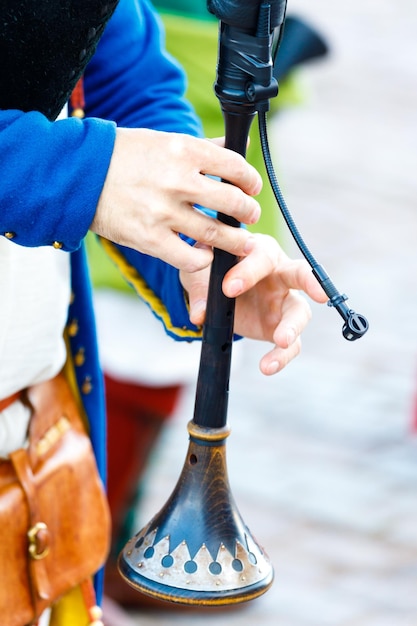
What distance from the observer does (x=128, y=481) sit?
278 centimetres

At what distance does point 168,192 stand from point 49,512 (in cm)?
52

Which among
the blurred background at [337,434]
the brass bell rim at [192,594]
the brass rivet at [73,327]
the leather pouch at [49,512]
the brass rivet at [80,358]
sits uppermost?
the brass bell rim at [192,594]

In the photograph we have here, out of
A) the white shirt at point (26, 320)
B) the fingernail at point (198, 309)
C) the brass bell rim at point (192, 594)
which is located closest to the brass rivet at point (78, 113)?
the white shirt at point (26, 320)

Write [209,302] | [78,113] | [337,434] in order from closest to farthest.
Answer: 1. [209,302]
2. [78,113]
3. [337,434]

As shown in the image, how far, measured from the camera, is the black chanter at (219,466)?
943mm

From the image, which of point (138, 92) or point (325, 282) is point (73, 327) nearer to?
point (138, 92)

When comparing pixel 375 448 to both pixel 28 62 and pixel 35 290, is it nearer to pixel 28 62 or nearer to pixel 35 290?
pixel 35 290

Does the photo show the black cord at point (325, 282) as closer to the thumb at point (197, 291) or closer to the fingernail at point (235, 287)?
the fingernail at point (235, 287)

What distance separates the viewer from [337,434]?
348 cm

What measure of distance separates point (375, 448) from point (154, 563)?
2490mm

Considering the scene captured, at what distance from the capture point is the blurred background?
278 centimetres

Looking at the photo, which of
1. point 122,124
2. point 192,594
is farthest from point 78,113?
point 192,594

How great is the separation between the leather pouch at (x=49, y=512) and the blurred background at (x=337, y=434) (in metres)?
1.42

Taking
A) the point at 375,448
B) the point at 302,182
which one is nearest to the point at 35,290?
the point at 375,448
